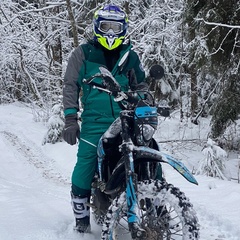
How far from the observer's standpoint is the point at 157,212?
10.1ft

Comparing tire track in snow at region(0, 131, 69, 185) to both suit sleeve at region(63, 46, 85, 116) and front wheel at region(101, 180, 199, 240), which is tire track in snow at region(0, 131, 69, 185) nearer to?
suit sleeve at region(63, 46, 85, 116)

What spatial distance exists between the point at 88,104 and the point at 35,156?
214 inches

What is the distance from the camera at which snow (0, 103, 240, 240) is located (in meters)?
3.86

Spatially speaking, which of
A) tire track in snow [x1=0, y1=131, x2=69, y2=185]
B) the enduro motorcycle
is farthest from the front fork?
tire track in snow [x1=0, y1=131, x2=69, y2=185]

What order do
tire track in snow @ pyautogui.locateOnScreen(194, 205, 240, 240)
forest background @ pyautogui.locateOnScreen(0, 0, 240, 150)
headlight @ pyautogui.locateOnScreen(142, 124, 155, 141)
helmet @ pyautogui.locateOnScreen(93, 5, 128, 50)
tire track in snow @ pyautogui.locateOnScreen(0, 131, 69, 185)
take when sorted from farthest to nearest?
1. forest background @ pyautogui.locateOnScreen(0, 0, 240, 150)
2. tire track in snow @ pyautogui.locateOnScreen(0, 131, 69, 185)
3. tire track in snow @ pyautogui.locateOnScreen(194, 205, 240, 240)
4. helmet @ pyautogui.locateOnScreen(93, 5, 128, 50)
5. headlight @ pyautogui.locateOnScreen(142, 124, 155, 141)

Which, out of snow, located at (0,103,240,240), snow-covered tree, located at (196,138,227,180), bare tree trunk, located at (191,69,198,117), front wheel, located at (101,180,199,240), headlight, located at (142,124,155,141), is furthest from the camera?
bare tree trunk, located at (191,69,198,117)

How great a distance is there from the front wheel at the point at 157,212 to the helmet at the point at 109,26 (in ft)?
4.43

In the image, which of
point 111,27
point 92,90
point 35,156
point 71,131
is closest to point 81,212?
point 71,131

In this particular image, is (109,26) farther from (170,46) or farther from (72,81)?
(170,46)

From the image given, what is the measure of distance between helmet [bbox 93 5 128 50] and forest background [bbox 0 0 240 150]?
7.64 feet

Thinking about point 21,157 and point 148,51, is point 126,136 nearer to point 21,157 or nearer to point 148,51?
point 21,157

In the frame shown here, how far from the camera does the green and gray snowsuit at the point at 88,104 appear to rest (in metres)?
3.52

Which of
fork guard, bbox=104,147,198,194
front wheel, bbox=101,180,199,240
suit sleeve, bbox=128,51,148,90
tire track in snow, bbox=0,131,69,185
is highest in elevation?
suit sleeve, bbox=128,51,148,90

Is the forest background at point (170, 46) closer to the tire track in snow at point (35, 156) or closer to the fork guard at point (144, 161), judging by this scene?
the tire track in snow at point (35, 156)
